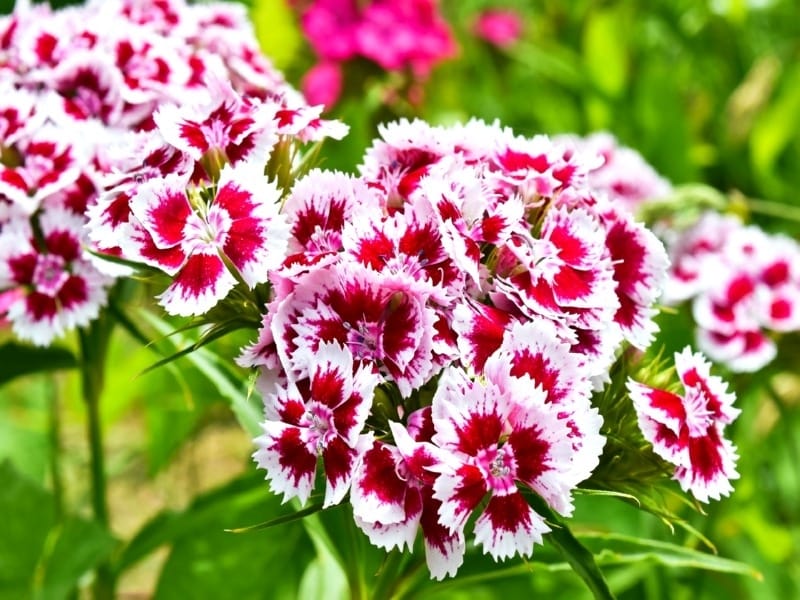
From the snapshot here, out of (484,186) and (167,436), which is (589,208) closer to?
(484,186)

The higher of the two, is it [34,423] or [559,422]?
[559,422]

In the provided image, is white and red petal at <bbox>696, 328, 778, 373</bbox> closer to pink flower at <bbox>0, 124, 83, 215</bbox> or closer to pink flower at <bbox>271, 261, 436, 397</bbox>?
pink flower at <bbox>271, 261, 436, 397</bbox>

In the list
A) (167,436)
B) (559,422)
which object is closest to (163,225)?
(559,422)

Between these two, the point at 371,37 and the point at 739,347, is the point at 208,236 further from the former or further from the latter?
the point at 371,37

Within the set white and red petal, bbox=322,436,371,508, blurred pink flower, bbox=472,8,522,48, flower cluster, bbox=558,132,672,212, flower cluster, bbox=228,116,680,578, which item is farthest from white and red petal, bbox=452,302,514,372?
blurred pink flower, bbox=472,8,522,48

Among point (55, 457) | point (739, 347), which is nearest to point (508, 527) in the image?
point (739, 347)

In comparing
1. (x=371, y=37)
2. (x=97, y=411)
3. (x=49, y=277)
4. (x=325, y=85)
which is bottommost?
(x=97, y=411)
